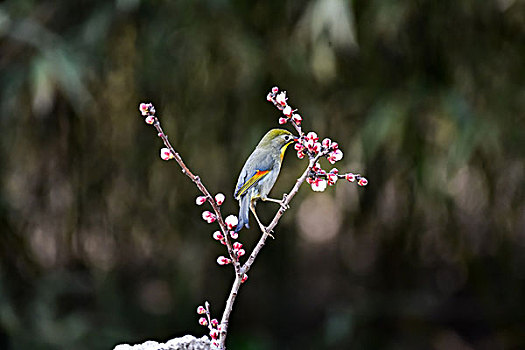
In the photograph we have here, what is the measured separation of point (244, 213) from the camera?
619mm

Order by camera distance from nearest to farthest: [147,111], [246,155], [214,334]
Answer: [147,111], [214,334], [246,155]

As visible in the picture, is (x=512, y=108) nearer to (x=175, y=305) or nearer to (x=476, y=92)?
Answer: (x=476, y=92)

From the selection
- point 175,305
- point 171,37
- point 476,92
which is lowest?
point 175,305

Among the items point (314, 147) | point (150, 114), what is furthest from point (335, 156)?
point (150, 114)

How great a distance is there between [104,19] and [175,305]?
1.38 metres

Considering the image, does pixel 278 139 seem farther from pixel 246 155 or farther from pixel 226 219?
pixel 246 155

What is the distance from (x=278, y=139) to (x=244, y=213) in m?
0.08

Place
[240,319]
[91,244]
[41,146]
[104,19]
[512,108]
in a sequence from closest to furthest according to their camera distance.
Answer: [512,108] < [104,19] < [41,146] < [91,244] < [240,319]

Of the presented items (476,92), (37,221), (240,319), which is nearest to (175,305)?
(240,319)

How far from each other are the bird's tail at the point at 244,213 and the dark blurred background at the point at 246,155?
1505mm

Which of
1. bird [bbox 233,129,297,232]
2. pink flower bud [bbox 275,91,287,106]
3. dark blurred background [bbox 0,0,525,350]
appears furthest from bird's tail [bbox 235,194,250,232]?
dark blurred background [bbox 0,0,525,350]

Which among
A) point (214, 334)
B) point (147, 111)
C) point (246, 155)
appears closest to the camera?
point (147, 111)

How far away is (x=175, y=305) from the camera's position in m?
3.15

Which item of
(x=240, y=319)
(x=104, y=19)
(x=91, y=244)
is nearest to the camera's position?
(x=104, y=19)
